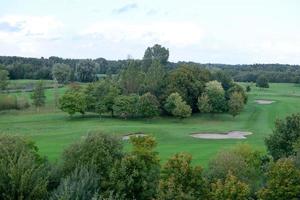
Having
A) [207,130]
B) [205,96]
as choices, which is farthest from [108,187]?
[205,96]

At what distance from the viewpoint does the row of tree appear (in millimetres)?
28797

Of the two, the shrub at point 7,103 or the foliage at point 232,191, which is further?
the shrub at point 7,103

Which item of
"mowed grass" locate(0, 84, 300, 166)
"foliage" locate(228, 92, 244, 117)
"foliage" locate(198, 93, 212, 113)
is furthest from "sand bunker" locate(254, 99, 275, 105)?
"foliage" locate(198, 93, 212, 113)

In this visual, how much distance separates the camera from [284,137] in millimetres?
43500

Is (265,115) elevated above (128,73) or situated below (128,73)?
below

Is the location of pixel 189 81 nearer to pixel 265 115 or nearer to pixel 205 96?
pixel 205 96

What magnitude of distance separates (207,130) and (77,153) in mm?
37901

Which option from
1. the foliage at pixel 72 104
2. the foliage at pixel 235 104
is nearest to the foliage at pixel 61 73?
the foliage at pixel 72 104

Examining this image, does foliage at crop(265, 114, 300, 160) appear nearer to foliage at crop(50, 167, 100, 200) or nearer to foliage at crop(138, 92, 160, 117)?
foliage at crop(50, 167, 100, 200)

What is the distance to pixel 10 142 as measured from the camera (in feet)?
114

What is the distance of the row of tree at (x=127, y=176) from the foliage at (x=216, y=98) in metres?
50.7

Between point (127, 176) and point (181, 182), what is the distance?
12.0 ft

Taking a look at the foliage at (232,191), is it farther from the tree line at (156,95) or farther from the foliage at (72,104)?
the foliage at (72,104)

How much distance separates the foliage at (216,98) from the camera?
87.6m
